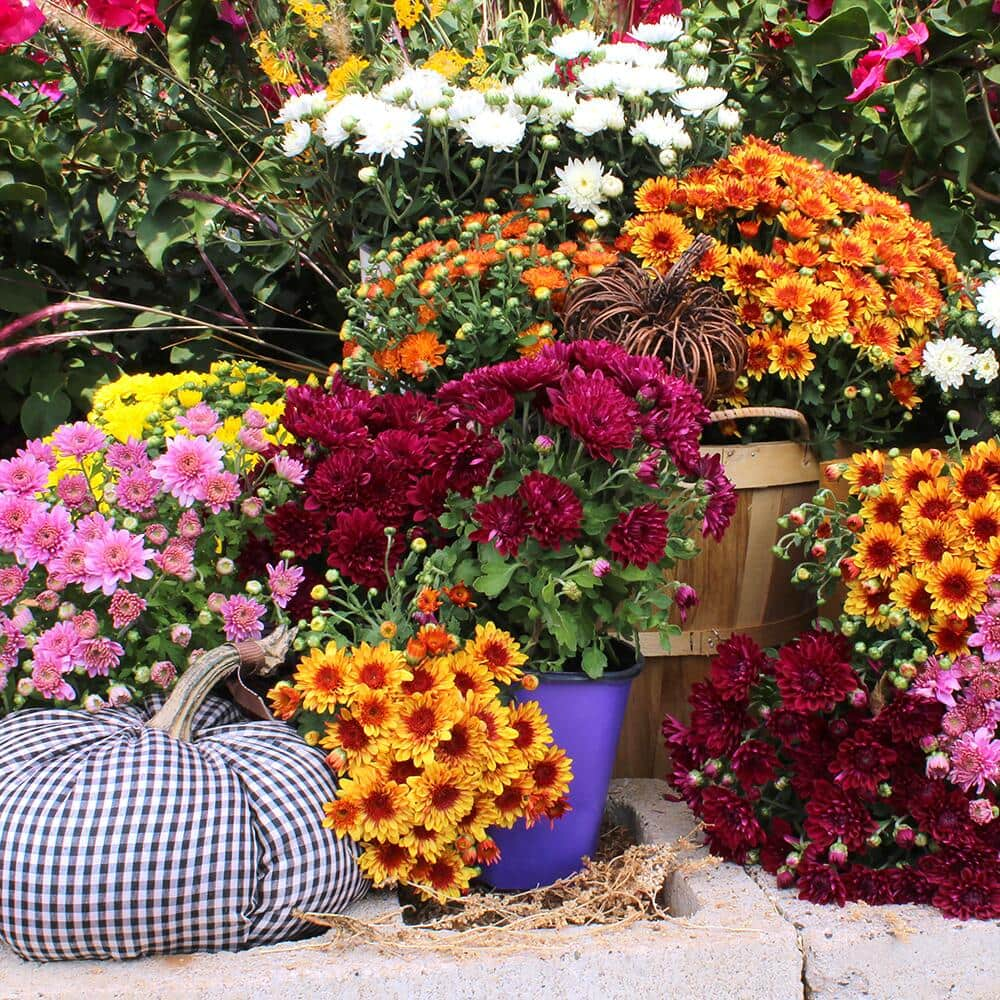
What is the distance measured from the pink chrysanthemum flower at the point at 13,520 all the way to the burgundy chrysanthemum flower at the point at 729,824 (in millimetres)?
1080

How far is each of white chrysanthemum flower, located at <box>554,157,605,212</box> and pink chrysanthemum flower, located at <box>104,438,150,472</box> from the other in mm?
965

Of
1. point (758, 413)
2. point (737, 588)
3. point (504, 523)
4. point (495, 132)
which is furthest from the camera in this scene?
point (495, 132)

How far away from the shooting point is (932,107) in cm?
238

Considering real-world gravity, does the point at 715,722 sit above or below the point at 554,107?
below

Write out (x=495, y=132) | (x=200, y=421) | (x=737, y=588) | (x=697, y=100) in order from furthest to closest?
1. (x=697, y=100)
2. (x=495, y=132)
3. (x=737, y=588)
4. (x=200, y=421)

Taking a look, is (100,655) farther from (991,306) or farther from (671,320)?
(991,306)

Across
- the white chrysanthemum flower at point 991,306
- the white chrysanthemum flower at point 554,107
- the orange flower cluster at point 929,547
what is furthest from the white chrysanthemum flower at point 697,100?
the orange flower cluster at point 929,547

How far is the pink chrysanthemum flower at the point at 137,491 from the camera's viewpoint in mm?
1612

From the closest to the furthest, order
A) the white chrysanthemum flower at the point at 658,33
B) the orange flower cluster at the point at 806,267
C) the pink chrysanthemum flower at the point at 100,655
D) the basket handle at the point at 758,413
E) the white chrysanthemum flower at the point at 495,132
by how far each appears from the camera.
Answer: the pink chrysanthemum flower at the point at 100,655, the basket handle at the point at 758,413, the orange flower cluster at the point at 806,267, the white chrysanthemum flower at the point at 495,132, the white chrysanthemum flower at the point at 658,33

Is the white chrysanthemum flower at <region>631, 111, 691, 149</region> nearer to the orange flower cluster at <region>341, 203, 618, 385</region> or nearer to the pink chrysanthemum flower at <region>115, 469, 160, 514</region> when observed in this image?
the orange flower cluster at <region>341, 203, 618, 385</region>

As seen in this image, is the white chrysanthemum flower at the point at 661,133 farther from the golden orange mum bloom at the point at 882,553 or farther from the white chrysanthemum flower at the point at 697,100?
the golden orange mum bloom at the point at 882,553

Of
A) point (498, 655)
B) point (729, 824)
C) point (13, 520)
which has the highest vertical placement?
point (13, 520)

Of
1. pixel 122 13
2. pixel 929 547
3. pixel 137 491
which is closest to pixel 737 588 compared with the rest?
pixel 929 547

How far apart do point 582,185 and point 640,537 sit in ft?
3.06
